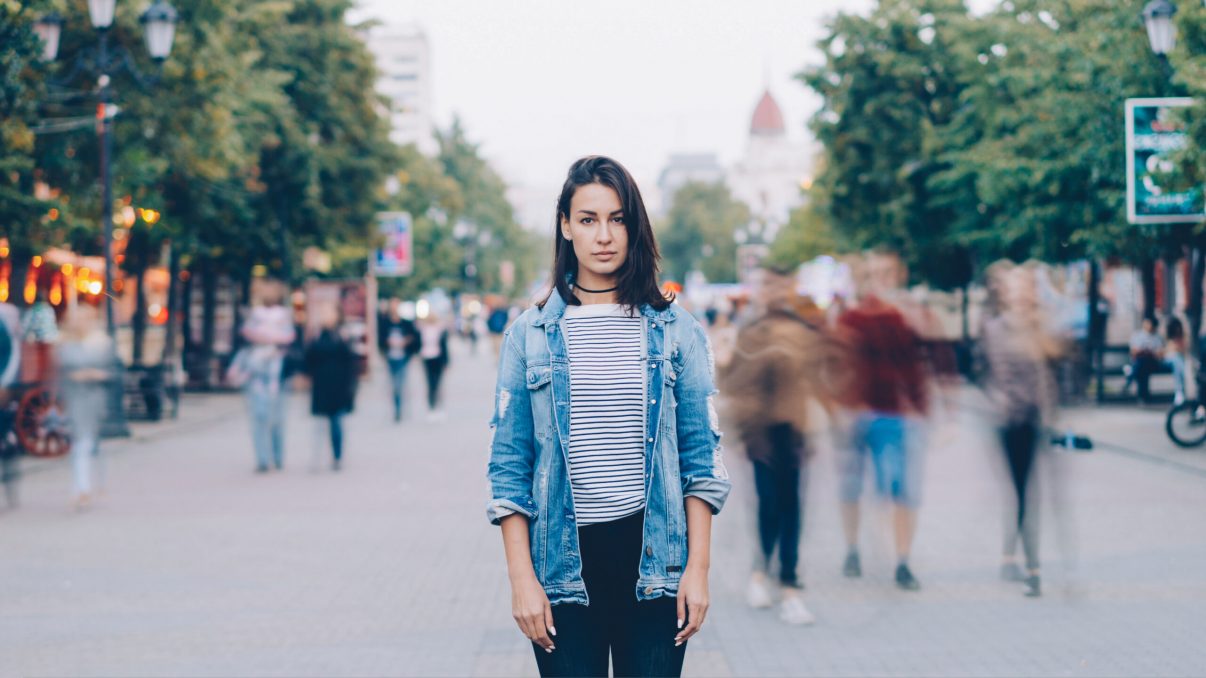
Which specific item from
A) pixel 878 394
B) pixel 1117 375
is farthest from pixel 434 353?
pixel 878 394

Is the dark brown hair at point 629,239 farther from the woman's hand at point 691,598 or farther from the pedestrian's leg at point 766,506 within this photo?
the pedestrian's leg at point 766,506

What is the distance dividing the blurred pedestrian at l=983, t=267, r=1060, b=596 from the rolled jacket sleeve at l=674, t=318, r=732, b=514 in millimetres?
5205

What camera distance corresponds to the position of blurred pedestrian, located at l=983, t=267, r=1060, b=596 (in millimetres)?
8078

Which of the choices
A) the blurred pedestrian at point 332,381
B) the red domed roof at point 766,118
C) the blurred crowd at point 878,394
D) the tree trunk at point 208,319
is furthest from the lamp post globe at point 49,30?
the red domed roof at point 766,118

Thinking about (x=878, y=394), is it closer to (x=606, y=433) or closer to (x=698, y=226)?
(x=606, y=433)

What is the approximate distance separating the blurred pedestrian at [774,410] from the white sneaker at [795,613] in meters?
0.22

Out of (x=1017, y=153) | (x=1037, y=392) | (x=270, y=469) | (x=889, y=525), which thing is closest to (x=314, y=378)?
(x=270, y=469)

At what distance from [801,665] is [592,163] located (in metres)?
3.75

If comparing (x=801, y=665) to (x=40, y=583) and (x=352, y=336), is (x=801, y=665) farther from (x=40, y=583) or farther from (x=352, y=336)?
(x=352, y=336)

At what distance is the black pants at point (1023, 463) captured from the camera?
8133 millimetres

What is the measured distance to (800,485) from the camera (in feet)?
26.4

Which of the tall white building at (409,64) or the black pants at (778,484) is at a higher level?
the tall white building at (409,64)

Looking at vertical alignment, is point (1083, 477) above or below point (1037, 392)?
below

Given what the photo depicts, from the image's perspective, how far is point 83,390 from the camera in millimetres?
11758
